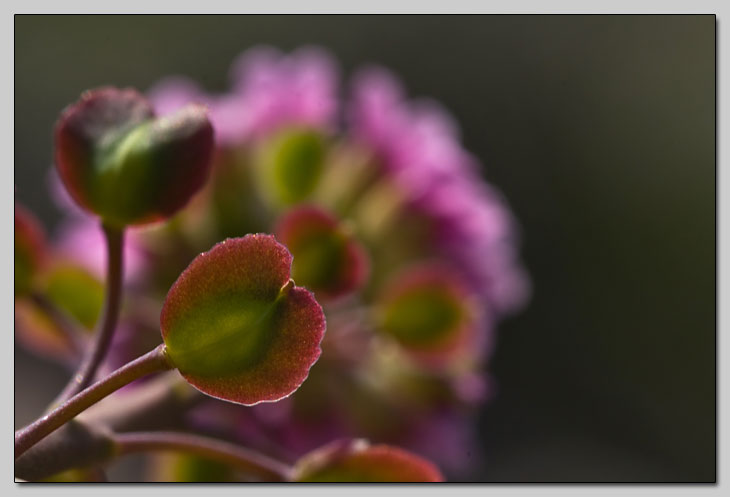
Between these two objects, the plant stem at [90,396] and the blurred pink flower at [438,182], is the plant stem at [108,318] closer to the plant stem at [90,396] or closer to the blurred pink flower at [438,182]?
the plant stem at [90,396]

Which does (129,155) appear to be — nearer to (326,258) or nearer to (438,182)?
(326,258)

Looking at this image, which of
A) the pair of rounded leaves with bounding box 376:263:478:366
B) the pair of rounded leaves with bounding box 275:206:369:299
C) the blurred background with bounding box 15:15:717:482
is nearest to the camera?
the pair of rounded leaves with bounding box 275:206:369:299

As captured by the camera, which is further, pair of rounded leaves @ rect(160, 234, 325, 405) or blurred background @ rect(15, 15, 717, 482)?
blurred background @ rect(15, 15, 717, 482)

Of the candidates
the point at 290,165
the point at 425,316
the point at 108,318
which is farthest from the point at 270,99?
the point at 108,318

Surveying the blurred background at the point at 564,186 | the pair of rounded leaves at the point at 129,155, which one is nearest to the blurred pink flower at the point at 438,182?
the blurred background at the point at 564,186

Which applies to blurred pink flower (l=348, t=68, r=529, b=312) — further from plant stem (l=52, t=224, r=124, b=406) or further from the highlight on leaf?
plant stem (l=52, t=224, r=124, b=406)

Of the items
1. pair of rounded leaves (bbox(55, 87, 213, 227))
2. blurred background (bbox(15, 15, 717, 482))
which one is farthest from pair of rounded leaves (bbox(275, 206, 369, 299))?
blurred background (bbox(15, 15, 717, 482))
